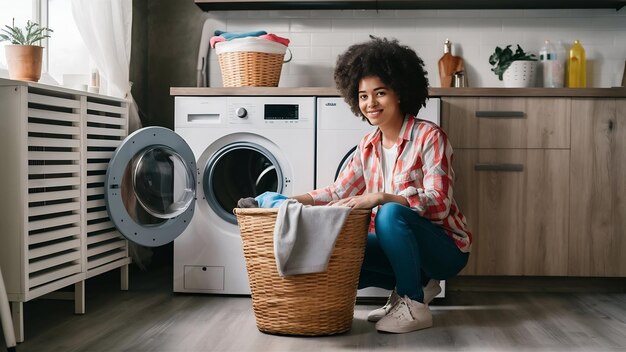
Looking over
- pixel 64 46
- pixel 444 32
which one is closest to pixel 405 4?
pixel 444 32

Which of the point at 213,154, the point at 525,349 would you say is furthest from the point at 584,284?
the point at 213,154

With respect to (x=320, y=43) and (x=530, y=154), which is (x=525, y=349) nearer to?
(x=530, y=154)

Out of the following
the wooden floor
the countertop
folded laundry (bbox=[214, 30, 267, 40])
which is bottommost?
the wooden floor

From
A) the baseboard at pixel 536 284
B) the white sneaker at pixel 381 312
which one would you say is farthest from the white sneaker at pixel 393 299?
the baseboard at pixel 536 284

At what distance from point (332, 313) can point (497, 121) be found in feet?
4.42

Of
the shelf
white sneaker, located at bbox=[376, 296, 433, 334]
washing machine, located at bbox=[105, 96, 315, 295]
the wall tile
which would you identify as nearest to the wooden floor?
white sneaker, located at bbox=[376, 296, 433, 334]

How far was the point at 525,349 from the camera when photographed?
92.6 inches

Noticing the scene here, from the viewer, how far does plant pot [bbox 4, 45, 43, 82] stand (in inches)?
109

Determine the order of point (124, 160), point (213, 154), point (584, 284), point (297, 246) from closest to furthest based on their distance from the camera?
point (297, 246) → point (124, 160) → point (213, 154) → point (584, 284)

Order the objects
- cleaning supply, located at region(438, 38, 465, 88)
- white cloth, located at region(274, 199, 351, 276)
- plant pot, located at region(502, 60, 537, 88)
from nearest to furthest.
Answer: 1. white cloth, located at region(274, 199, 351, 276)
2. plant pot, located at region(502, 60, 537, 88)
3. cleaning supply, located at region(438, 38, 465, 88)

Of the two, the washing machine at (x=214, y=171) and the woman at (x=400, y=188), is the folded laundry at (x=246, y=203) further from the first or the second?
the washing machine at (x=214, y=171)

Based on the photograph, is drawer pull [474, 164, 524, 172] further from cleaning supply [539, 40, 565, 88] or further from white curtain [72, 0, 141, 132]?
white curtain [72, 0, 141, 132]

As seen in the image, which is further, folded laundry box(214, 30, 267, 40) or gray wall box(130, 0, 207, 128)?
gray wall box(130, 0, 207, 128)

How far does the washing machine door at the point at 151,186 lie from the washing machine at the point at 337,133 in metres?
0.56
